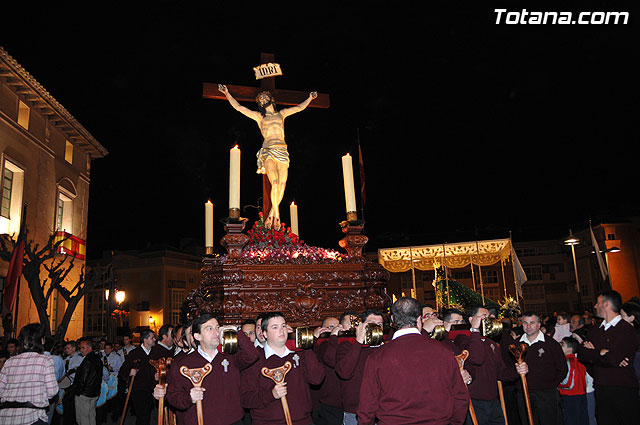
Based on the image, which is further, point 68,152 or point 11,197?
point 68,152

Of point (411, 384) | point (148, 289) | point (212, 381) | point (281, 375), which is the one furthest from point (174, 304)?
point (411, 384)

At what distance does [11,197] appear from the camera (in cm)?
2050

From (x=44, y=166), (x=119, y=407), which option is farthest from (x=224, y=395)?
(x=44, y=166)

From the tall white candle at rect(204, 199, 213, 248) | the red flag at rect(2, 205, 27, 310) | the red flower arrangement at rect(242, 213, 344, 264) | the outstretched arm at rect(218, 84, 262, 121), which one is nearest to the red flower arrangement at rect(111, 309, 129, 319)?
the red flag at rect(2, 205, 27, 310)

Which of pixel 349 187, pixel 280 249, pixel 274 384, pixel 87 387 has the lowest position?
pixel 87 387

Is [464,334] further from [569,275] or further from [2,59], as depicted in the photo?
[569,275]

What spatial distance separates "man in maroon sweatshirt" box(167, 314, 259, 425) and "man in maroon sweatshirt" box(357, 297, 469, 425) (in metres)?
1.38

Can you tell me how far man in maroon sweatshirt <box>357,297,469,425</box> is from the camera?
10.4ft

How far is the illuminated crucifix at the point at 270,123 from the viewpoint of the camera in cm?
920

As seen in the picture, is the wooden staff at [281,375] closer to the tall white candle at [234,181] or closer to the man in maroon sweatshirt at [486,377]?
the man in maroon sweatshirt at [486,377]

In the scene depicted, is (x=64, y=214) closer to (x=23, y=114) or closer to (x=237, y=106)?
(x=23, y=114)

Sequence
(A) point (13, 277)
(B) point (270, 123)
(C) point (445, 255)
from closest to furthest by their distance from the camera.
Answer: (B) point (270, 123)
(A) point (13, 277)
(C) point (445, 255)

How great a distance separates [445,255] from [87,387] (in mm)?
12957


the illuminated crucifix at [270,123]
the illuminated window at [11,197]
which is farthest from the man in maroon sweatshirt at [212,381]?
the illuminated window at [11,197]
